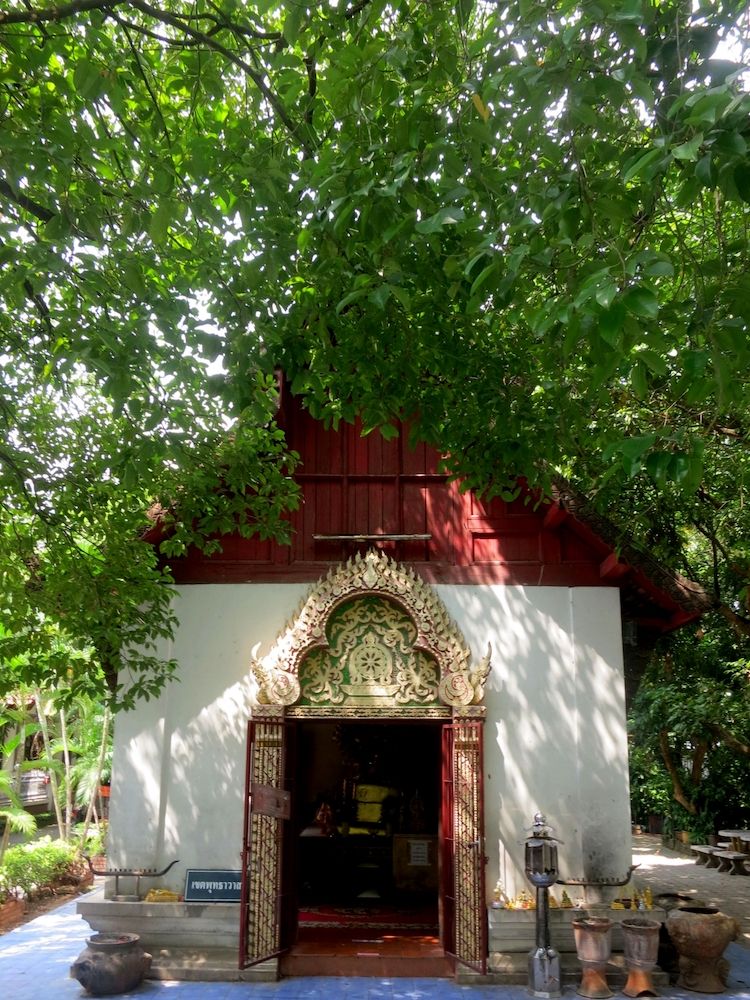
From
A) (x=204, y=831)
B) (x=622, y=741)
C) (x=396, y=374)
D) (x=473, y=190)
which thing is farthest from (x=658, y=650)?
(x=473, y=190)

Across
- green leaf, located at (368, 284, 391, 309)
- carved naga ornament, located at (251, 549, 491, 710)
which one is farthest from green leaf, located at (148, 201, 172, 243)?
carved naga ornament, located at (251, 549, 491, 710)

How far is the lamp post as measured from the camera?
23.2 feet

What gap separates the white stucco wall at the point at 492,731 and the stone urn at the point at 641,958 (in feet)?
1.98

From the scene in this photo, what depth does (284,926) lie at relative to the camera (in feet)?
25.8

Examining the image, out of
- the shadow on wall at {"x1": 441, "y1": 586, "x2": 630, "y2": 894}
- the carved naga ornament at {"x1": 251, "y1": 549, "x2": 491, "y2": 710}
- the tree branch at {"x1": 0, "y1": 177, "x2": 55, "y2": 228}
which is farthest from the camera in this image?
the carved naga ornament at {"x1": 251, "y1": 549, "x2": 491, "y2": 710}

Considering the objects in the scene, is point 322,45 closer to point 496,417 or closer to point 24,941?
point 496,417

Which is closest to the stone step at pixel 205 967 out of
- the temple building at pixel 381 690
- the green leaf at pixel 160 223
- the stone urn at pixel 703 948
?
the temple building at pixel 381 690

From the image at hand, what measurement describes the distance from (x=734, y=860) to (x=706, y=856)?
1.08 m

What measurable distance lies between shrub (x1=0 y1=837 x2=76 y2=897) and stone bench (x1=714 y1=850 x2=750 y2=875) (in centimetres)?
1037

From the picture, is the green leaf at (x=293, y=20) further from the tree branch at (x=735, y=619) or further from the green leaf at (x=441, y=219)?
the tree branch at (x=735, y=619)

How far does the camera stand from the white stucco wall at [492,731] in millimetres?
7836

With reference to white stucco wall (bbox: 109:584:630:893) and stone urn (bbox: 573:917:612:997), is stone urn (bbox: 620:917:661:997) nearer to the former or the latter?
stone urn (bbox: 573:917:612:997)

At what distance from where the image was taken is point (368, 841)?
37.2 ft

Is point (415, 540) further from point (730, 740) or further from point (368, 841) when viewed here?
point (730, 740)
